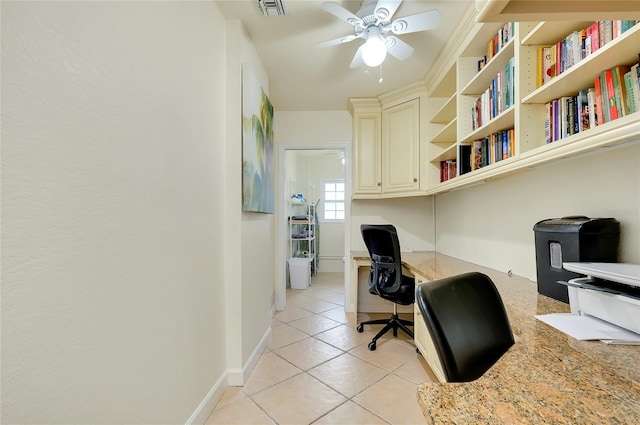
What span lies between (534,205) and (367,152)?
1797mm

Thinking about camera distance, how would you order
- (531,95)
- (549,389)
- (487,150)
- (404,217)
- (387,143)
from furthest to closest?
(404,217) < (387,143) < (487,150) < (531,95) < (549,389)

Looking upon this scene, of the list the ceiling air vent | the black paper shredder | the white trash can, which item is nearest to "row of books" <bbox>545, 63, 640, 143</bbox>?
the black paper shredder

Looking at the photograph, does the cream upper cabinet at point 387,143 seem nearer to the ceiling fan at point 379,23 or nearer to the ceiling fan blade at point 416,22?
the ceiling fan at point 379,23

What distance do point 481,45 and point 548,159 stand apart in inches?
45.5

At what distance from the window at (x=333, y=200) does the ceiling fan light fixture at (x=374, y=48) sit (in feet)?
13.7

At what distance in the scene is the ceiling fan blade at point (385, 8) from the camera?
58.5 inches

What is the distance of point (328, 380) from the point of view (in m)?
1.90

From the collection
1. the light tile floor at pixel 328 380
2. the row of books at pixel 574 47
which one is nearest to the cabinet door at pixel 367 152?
the light tile floor at pixel 328 380

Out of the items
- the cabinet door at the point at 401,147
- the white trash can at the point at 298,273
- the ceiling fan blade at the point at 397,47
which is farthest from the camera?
the white trash can at the point at 298,273

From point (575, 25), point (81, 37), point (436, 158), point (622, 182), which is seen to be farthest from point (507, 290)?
point (81, 37)

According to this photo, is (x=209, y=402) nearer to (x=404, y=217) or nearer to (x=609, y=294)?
(x=609, y=294)

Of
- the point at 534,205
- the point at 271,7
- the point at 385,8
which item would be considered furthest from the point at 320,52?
the point at 534,205

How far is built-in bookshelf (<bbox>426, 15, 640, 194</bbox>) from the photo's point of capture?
0.94 m

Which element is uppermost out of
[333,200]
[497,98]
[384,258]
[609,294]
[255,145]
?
[497,98]
